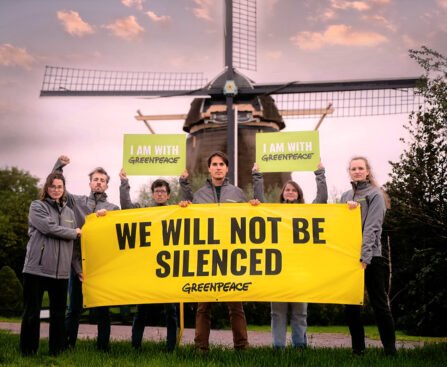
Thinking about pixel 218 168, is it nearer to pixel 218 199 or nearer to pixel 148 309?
pixel 218 199

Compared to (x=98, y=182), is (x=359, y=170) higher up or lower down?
higher up

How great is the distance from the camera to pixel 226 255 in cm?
698

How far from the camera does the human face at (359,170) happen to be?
6.71 m

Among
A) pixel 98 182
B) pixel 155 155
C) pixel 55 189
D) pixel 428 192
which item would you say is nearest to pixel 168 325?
pixel 98 182

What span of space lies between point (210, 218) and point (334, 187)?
2578 cm

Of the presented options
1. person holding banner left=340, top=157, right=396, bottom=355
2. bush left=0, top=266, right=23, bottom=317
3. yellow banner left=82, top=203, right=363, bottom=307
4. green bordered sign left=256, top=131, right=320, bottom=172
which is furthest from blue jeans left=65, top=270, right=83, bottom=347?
bush left=0, top=266, right=23, bottom=317

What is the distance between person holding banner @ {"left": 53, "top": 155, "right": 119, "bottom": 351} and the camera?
7.06 meters

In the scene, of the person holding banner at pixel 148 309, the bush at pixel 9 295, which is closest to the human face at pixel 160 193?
the person holding banner at pixel 148 309

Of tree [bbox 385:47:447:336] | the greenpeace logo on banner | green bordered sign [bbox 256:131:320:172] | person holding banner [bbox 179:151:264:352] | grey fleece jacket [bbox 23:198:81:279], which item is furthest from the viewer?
tree [bbox 385:47:447:336]

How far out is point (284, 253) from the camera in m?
6.95

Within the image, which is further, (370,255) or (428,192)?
(428,192)

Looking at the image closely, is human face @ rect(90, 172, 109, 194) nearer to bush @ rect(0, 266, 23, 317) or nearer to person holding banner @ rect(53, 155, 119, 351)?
person holding banner @ rect(53, 155, 119, 351)

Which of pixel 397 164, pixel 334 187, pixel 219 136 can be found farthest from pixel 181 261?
pixel 334 187

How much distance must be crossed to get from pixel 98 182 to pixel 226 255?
6.10ft
